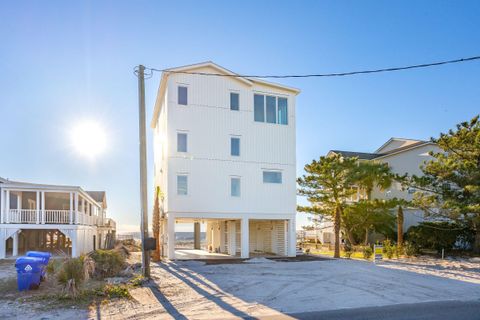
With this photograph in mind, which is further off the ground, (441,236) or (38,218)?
(38,218)

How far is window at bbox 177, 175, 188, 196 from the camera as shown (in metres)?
20.8

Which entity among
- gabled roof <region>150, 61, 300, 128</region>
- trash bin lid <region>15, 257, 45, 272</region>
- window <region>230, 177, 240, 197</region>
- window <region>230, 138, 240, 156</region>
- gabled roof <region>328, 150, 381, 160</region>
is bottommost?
trash bin lid <region>15, 257, 45, 272</region>

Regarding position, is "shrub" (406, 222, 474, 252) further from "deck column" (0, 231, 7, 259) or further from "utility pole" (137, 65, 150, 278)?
"deck column" (0, 231, 7, 259)

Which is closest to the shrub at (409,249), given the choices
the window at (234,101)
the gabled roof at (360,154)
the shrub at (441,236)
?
the shrub at (441,236)

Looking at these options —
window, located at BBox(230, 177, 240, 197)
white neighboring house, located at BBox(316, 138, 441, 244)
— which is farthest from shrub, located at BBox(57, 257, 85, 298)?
white neighboring house, located at BBox(316, 138, 441, 244)

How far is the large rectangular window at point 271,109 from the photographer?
75.7 ft

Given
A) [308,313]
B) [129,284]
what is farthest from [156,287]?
[308,313]

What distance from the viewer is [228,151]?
72.3ft

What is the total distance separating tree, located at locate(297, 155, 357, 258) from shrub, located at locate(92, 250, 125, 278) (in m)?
15.8

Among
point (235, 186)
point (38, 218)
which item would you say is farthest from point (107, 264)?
point (38, 218)

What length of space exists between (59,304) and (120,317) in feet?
6.31

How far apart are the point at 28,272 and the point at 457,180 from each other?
2101 centimetres

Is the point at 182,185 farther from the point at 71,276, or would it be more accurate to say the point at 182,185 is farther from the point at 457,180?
the point at 457,180

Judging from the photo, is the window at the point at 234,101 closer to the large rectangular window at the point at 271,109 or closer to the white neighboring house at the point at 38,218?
the large rectangular window at the point at 271,109
